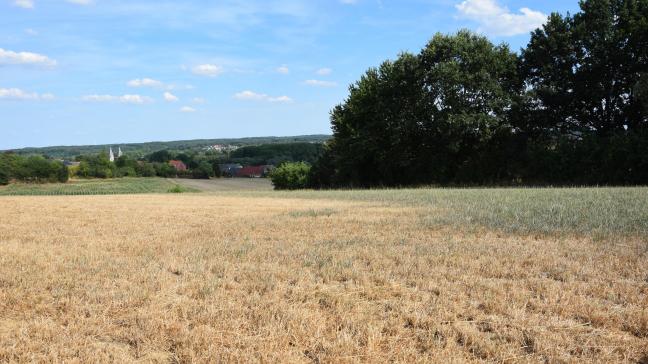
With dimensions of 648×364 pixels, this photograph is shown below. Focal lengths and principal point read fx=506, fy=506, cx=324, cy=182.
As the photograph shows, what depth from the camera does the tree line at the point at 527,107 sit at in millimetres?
33719

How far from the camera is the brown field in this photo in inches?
174

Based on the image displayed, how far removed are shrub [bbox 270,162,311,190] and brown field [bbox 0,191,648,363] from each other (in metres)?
47.8

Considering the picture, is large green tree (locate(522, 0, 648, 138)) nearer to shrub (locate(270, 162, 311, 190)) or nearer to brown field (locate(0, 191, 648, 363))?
shrub (locate(270, 162, 311, 190))

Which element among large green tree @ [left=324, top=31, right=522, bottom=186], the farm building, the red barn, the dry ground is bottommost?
the dry ground

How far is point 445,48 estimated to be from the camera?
3919cm

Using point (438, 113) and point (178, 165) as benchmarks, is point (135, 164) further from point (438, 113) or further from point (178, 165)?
point (438, 113)

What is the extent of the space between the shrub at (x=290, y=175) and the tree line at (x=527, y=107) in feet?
52.3

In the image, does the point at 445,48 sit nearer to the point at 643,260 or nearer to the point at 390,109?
the point at 390,109

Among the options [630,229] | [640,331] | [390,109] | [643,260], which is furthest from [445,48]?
[640,331]

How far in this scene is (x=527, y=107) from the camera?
38.2m

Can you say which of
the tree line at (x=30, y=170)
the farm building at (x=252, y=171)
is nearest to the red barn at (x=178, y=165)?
the farm building at (x=252, y=171)

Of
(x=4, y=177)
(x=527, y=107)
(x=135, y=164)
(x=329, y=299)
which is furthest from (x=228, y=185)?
(x=329, y=299)

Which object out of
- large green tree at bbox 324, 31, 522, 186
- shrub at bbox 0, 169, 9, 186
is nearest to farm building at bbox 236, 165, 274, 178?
shrub at bbox 0, 169, 9, 186

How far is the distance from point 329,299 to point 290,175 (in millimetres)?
54038
